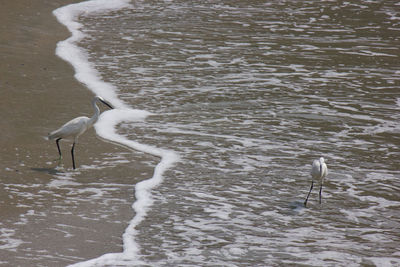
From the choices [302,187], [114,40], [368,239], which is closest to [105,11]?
[114,40]

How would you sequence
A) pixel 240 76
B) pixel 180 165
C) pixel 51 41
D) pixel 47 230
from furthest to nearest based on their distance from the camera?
pixel 51 41, pixel 240 76, pixel 180 165, pixel 47 230

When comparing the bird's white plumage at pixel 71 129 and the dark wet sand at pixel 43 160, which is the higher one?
the bird's white plumage at pixel 71 129

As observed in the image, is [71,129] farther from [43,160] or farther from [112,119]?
[112,119]

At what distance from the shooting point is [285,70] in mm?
11852

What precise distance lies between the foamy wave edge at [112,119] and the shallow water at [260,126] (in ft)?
0.33

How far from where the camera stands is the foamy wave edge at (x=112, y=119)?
5293mm

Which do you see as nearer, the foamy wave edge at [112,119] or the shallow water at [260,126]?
the foamy wave edge at [112,119]

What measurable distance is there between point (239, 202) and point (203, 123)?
2.67 m

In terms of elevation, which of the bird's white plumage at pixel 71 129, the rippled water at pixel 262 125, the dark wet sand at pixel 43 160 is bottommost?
the rippled water at pixel 262 125

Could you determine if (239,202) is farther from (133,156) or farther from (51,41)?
(51,41)

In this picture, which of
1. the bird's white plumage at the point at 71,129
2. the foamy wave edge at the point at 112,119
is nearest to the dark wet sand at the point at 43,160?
the foamy wave edge at the point at 112,119

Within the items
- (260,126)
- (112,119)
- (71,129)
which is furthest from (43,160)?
(260,126)

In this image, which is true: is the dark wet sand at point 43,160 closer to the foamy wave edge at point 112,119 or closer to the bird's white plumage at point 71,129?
the foamy wave edge at point 112,119

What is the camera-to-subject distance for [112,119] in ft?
29.8
